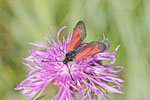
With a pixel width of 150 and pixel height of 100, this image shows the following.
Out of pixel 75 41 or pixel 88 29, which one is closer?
pixel 75 41

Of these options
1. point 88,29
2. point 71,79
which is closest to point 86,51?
point 71,79

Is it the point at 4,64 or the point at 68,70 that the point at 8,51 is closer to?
the point at 4,64

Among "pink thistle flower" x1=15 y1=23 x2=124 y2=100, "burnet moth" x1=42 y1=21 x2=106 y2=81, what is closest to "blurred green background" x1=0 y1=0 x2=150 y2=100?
"pink thistle flower" x1=15 y1=23 x2=124 y2=100

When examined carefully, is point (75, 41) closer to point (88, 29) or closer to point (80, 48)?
point (80, 48)

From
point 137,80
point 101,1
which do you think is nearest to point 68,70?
point 137,80

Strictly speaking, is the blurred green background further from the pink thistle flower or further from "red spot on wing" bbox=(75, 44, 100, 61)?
"red spot on wing" bbox=(75, 44, 100, 61)

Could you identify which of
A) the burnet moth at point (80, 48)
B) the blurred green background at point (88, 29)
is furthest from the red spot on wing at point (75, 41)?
the blurred green background at point (88, 29)
